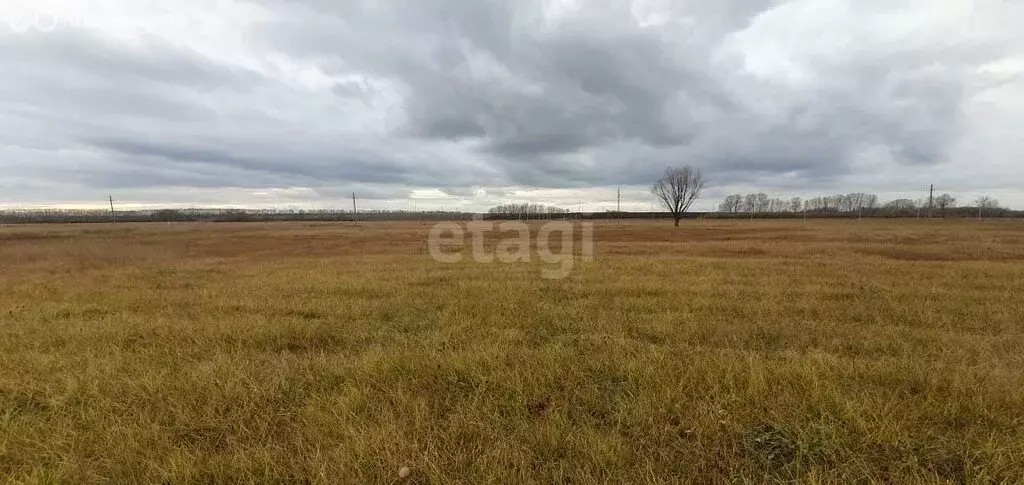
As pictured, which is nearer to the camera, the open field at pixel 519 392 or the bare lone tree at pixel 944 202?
the open field at pixel 519 392

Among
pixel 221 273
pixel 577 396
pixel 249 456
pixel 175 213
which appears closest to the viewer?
pixel 249 456

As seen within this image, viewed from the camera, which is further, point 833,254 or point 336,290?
point 833,254

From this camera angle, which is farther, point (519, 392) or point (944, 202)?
point (944, 202)

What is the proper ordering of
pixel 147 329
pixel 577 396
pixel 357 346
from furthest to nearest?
pixel 147 329 < pixel 357 346 < pixel 577 396

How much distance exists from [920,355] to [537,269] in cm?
1078

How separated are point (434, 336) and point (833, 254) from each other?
840 inches

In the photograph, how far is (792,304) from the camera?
8500 mm

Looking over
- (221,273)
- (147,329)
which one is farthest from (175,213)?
(147,329)

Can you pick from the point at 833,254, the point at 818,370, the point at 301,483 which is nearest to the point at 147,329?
the point at 301,483

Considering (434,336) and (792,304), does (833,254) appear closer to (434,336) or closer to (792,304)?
(792,304)

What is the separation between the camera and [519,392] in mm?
4164

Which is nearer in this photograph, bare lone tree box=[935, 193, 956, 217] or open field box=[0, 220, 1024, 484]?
open field box=[0, 220, 1024, 484]

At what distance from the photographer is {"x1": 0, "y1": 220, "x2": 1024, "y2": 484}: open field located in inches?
120

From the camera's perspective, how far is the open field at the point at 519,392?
10.0ft
